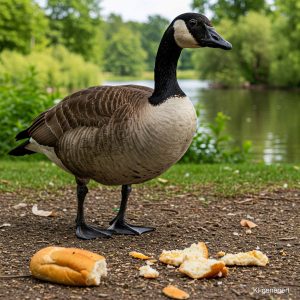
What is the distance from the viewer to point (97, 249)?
489 centimetres

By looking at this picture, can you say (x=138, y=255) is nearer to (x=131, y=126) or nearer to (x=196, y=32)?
(x=131, y=126)

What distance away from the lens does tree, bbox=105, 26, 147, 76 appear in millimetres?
125562

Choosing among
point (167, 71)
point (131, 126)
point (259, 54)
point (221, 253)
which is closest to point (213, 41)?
point (167, 71)

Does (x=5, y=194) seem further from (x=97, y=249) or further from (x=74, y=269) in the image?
(x=74, y=269)

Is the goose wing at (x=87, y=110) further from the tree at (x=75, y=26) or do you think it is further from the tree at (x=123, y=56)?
the tree at (x=123, y=56)

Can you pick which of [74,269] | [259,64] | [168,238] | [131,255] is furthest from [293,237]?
[259,64]

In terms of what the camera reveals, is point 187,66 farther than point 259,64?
Yes

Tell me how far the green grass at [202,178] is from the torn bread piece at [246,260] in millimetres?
2892

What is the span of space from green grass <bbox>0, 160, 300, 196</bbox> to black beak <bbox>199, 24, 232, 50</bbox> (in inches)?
115

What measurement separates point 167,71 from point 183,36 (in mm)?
353

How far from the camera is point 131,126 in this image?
4.82 meters

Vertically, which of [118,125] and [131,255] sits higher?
[118,125]

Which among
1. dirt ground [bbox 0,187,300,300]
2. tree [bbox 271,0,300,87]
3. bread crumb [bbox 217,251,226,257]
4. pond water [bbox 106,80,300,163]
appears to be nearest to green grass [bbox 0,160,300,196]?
dirt ground [bbox 0,187,300,300]

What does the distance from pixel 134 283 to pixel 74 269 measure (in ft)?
1.46
